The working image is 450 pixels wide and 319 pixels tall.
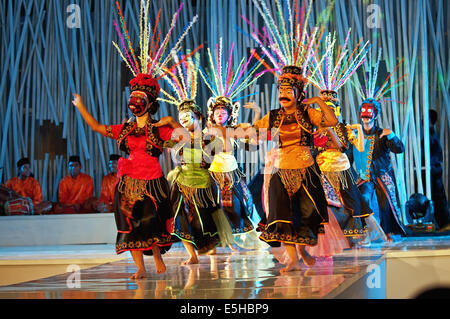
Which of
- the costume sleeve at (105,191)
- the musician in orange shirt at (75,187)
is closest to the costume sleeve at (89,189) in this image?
the musician in orange shirt at (75,187)

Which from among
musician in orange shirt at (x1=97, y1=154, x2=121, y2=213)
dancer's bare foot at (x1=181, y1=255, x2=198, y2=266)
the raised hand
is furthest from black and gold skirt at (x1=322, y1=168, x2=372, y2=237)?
musician in orange shirt at (x1=97, y1=154, x2=121, y2=213)

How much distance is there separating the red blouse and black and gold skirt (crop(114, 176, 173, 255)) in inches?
1.5

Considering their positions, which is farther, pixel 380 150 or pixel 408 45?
pixel 408 45

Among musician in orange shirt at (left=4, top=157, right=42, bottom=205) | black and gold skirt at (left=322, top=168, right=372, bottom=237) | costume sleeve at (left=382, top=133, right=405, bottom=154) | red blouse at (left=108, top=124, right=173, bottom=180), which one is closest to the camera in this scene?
red blouse at (left=108, top=124, right=173, bottom=180)

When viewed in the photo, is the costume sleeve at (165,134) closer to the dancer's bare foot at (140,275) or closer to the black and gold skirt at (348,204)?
the dancer's bare foot at (140,275)

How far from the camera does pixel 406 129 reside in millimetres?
8312

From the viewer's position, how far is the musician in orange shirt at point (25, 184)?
8.77 metres

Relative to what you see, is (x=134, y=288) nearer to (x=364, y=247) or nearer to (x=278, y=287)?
(x=278, y=287)

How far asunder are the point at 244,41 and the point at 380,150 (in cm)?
257

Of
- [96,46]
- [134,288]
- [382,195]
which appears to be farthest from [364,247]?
[96,46]

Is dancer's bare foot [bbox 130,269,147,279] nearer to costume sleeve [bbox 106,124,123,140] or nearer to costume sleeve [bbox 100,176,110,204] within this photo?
costume sleeve [bbox 106,124,123,140]

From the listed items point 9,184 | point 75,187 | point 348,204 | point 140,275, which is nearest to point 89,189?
point 75,187

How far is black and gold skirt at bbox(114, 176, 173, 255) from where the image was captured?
168 inches

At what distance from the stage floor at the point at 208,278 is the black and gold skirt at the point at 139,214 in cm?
23
